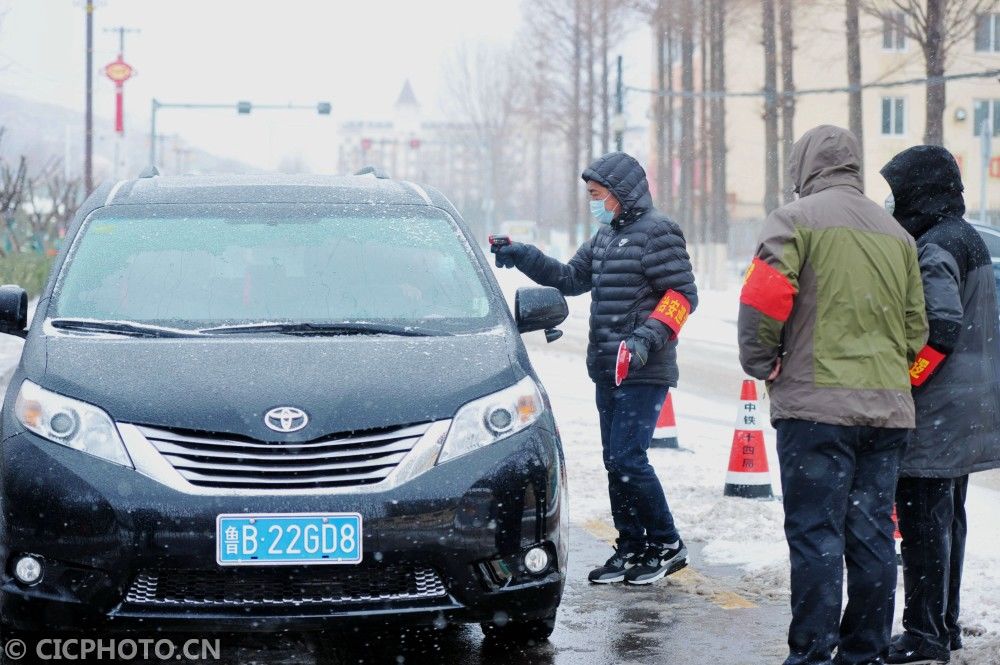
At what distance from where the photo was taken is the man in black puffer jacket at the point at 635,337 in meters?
6.22

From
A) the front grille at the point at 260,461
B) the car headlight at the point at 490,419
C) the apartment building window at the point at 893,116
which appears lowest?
the front grille at the point at 260,461

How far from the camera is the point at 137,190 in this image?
6.11 metres

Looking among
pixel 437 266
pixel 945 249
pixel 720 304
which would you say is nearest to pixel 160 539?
pixel 437 266

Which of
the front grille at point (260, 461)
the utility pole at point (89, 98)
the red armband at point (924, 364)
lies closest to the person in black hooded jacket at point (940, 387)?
the red armband at point (924, 364)

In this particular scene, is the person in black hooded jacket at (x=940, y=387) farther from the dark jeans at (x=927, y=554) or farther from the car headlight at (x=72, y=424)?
the car headlight at (x=72, y=424)

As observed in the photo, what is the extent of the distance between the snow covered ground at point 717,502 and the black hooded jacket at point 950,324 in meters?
0.71

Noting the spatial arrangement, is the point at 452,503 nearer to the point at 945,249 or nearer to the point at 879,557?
the point at 879,557

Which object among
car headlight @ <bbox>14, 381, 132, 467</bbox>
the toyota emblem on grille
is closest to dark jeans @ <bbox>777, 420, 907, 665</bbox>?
the toyota emblem on grille

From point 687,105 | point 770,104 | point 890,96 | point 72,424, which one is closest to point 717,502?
point 72,424

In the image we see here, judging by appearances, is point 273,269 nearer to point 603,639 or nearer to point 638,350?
point 638,350

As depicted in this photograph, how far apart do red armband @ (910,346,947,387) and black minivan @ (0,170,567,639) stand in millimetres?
1175

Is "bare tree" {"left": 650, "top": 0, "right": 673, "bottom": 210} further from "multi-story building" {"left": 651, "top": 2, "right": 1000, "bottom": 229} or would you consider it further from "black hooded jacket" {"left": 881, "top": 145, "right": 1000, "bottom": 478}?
"black hooded jacket" {"left": 881, "top": 145, "right": 1000, "bottom": 478}

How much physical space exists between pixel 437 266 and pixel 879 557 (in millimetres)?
1992

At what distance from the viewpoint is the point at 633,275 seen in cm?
627
